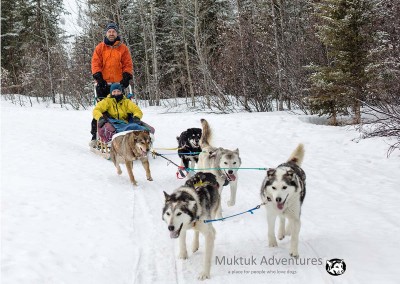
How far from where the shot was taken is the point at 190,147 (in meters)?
5.62

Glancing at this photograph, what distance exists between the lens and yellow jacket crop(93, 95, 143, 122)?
21.9 feet

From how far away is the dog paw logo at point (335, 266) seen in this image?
→ 9.40 feet

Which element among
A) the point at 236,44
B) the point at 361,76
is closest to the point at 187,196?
the point at 361,76

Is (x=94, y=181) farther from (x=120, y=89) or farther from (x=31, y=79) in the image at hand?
(x=31, y=79)

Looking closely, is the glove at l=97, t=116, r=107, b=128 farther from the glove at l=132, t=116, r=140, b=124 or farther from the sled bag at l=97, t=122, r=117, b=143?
the glove at l=132, t=116, r=140, b=124

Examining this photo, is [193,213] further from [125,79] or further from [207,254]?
[125,79]

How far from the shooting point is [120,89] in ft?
21.9

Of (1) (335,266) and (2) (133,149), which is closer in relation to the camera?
(1) (335,266)

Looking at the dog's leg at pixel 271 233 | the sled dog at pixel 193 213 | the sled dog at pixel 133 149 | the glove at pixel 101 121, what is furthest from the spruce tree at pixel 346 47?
the sled dog at pixel 193 213

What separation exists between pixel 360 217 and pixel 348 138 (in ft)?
13.0

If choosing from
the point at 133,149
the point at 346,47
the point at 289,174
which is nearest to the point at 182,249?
the point at 289,174

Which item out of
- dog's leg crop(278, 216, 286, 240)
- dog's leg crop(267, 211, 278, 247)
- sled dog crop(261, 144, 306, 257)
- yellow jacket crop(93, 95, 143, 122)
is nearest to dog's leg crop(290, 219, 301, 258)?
sled dog crop(261, 144, 306, 257)

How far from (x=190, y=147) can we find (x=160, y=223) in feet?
6.35

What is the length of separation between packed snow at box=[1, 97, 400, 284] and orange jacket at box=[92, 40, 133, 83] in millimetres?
1726
